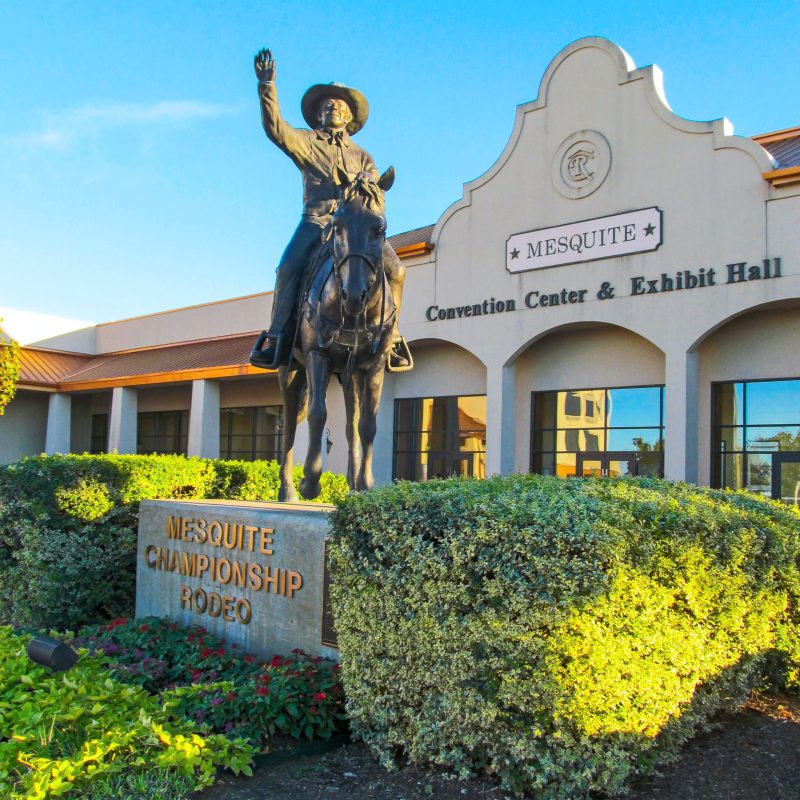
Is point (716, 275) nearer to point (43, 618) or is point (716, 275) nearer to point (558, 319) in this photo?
point (558, 319)

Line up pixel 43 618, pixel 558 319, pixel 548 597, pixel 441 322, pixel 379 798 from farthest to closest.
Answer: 1. pixel 441 322
2. pixel 558 319
3. pixel 43 618
4. pixel 379 798
5. pixel 548 597

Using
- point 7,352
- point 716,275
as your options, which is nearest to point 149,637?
point 716,275

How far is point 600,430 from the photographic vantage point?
17.9 metres

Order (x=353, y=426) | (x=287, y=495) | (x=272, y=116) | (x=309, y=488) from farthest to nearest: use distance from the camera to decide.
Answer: (x=287, y=495)
(x=353, y=426)
(x=309, y=488)
(x=272, y=116)

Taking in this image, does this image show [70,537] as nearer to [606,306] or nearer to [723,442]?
[606,306]

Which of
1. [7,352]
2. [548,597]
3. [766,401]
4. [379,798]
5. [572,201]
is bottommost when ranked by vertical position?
[379,798]

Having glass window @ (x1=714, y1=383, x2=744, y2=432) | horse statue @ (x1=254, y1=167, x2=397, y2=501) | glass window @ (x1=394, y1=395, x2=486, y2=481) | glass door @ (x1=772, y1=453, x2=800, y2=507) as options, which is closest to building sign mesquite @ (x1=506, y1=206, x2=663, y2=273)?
glass window @ (x1=714, y1=383, x2=744, y2=432)

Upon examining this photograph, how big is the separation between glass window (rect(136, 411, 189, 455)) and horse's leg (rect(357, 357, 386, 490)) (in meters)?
22.2

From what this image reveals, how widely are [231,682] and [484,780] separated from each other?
69.7 inches

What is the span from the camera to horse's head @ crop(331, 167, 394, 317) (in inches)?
223

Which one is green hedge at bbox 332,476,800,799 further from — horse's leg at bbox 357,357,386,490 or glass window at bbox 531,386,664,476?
glass window at bbox 531,386,664,476

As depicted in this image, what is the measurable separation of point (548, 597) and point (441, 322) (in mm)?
16171

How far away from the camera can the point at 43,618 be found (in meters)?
7.55

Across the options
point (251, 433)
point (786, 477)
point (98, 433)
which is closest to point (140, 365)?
point (251, 433)
